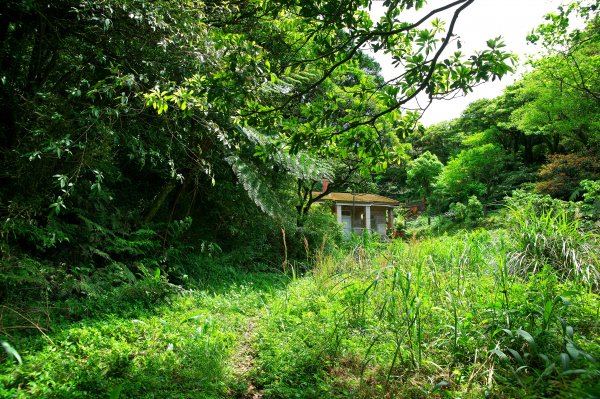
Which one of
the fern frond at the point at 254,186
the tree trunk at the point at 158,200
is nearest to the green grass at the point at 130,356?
the tree trunk at the point at 158,200

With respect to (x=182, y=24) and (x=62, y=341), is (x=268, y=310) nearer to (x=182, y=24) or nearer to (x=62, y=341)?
(x=62, y=341)

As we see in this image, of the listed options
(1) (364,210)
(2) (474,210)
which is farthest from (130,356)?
(2) (474,210)

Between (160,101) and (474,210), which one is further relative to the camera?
(474,210)

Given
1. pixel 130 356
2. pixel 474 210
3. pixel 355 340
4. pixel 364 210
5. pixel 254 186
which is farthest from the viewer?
pixel 364 210

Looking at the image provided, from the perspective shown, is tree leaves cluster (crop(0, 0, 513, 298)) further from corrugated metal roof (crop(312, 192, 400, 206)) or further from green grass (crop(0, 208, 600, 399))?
corrugated metal roof (crop(312, 192, 400, 206))

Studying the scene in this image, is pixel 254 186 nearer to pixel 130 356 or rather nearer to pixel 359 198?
pixel 130 356

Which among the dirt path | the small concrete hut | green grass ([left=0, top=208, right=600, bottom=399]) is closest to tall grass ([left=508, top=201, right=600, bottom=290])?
green grass ([left=0, top=208, right=600, bottom=399])

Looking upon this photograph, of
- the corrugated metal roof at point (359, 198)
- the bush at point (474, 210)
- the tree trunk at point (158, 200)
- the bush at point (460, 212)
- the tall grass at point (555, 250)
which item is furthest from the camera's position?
the bush at point (460, 212)

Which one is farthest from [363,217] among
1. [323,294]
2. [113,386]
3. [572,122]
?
[113,386]

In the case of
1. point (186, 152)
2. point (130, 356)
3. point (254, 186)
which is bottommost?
point (130, 356)

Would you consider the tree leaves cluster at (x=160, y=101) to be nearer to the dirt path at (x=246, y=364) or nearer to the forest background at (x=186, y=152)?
the forest background at (x=186, y=152)

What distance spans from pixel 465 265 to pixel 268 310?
7.04 feet

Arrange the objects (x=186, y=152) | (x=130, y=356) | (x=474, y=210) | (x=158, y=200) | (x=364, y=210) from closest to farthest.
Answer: (x=130, y=356) → (x=186, y=152) → (x=158, y=200) → (x=474, y=210) → (x=364, y=210)

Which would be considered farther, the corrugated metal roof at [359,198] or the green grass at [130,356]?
the corrugated metal roof at [359,198]
